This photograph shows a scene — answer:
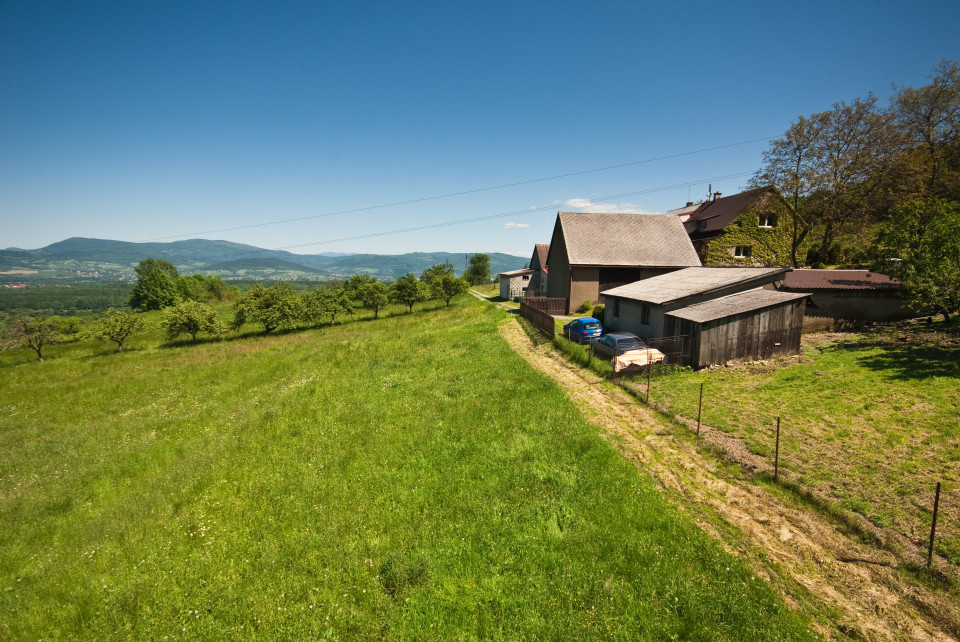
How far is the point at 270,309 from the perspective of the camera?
39969 millimetres

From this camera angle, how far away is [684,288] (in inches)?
862

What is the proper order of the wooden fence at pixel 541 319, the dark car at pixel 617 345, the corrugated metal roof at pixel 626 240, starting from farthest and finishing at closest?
1. the corrugated metal roof at pixel 626 240
2. the wooden fence at pixel 541 319
3. the dark car at pixel 617 345

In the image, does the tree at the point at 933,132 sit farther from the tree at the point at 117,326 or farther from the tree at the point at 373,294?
the tree at the point at 117,326

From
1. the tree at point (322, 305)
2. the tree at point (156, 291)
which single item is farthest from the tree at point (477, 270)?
the tree at point (156, 291)

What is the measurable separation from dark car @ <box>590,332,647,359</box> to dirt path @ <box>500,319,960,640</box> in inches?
284

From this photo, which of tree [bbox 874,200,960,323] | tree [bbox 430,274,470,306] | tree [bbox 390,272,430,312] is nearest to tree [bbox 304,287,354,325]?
tree [bbox 390,272,430,312]

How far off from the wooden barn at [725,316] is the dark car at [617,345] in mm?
2246

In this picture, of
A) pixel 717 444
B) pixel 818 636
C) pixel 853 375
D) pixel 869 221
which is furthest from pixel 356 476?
pixel 869 221

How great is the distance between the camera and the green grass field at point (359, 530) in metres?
6.59

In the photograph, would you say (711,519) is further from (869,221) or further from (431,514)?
(869,221)

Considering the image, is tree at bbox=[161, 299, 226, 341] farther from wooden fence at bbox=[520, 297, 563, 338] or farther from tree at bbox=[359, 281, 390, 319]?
wooden fence at bbox=[520, 297, 563, 338]

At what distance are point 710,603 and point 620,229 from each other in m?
35.6

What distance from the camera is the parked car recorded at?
23.6m

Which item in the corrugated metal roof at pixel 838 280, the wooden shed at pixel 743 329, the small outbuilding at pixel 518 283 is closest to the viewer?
the wooden shed at pixel 743 329
